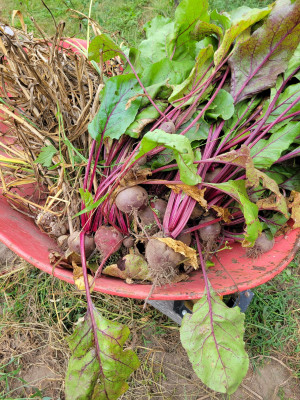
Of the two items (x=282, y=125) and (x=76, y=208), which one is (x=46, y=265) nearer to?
(x=76, y=208)

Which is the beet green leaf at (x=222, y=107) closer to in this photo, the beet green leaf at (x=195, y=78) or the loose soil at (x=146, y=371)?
the beet green leaf at (x=195, y=78)

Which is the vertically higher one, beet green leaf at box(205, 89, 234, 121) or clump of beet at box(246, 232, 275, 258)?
beet green leaf at box(205, 89, 234, 121)

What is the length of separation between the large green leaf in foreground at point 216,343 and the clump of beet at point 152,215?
13.2 inches

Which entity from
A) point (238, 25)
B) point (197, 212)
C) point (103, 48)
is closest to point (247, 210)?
point (197, 212)

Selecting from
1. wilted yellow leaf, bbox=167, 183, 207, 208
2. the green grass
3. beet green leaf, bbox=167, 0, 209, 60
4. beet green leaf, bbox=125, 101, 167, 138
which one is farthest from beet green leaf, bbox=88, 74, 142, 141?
the green grass

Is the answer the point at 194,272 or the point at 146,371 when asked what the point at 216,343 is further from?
the point at 146,371

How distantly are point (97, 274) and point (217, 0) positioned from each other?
309cm

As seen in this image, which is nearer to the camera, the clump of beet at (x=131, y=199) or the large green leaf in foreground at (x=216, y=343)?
the large green leaf in foreground at (x=216, y=343)

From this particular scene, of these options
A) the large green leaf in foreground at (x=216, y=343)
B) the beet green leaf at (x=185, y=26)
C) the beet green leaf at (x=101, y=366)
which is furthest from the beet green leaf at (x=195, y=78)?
the beet green leaf at (x=101, y=366)

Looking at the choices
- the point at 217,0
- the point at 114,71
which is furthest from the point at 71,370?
the point at 217,0

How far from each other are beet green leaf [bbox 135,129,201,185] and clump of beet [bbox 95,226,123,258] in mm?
414

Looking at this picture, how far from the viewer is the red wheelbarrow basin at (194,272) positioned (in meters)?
1.14

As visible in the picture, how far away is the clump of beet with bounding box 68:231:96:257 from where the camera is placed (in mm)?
1304

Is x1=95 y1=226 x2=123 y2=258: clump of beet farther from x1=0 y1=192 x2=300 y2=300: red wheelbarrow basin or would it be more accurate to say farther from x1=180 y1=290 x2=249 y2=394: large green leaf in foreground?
x1=180 y1=290 x2=249 y2=394: large green leaf in foreground
